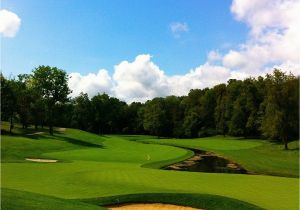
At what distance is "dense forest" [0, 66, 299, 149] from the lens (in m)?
67.4

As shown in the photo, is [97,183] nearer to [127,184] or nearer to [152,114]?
[127,184]

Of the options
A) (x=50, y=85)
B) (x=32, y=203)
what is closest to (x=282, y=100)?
(x=50, y=85)

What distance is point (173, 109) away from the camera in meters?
141

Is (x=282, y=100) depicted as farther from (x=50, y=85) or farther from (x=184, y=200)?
(x=184, y=200)

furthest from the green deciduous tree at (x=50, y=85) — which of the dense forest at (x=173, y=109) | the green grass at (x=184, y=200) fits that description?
the green grass at (x=184, y=200)

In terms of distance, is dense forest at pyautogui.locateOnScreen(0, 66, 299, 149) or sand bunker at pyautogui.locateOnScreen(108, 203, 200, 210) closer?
sand bunker at pyautogui.locateOnScreen(108, 203, 200, 210)

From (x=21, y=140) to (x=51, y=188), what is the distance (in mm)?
37970

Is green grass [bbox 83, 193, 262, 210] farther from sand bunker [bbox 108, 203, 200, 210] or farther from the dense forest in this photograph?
the dense forest

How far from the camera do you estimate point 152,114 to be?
136125 millimetres

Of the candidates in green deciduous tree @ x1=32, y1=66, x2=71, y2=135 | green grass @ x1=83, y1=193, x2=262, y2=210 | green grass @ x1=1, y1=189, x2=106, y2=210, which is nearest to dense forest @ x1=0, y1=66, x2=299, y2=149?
green deciduous tree @ x1=32, y1=66, x2=71, y2=135

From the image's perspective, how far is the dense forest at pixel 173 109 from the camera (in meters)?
67.4

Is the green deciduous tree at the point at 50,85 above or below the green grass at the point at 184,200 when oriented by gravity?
above

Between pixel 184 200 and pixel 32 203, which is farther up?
pixel 32 203

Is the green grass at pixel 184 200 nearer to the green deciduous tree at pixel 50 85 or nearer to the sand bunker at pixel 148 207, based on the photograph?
the sand bunker at pixel 148 207
